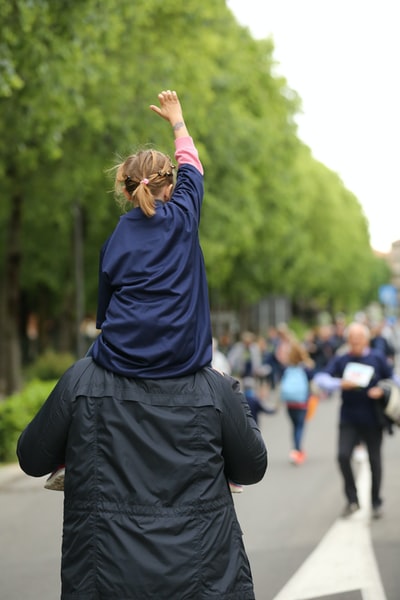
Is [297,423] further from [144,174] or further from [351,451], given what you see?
[144,174]

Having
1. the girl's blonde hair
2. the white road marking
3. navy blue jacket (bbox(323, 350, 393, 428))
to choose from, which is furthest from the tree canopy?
the girl's blonde hair

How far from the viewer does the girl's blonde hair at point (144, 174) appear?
133 inches

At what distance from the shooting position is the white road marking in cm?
669

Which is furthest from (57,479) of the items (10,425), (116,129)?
(116,129)

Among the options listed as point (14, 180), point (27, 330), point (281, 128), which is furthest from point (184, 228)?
point (27, 330)

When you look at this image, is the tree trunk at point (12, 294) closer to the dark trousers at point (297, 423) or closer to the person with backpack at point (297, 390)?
the person with backpack at point (297, 390)

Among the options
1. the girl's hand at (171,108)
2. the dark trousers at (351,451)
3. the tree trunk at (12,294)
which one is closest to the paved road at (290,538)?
the dark trousers at (351,451)

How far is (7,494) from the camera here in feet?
39.0

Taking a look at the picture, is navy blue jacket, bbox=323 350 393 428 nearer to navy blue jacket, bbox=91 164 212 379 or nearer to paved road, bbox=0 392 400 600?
paved road, bbox=0 392 400 600

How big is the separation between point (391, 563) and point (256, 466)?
451cm

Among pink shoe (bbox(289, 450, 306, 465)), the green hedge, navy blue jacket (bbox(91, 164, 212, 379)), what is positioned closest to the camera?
navy blue jacket (bbox(91, 164, 212, 379))

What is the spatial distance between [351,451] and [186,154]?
6932mm

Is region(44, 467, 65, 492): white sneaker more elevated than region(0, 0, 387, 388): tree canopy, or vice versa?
region(0, 0, 387, 388): tree canopy

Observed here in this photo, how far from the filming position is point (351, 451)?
33.0ft
